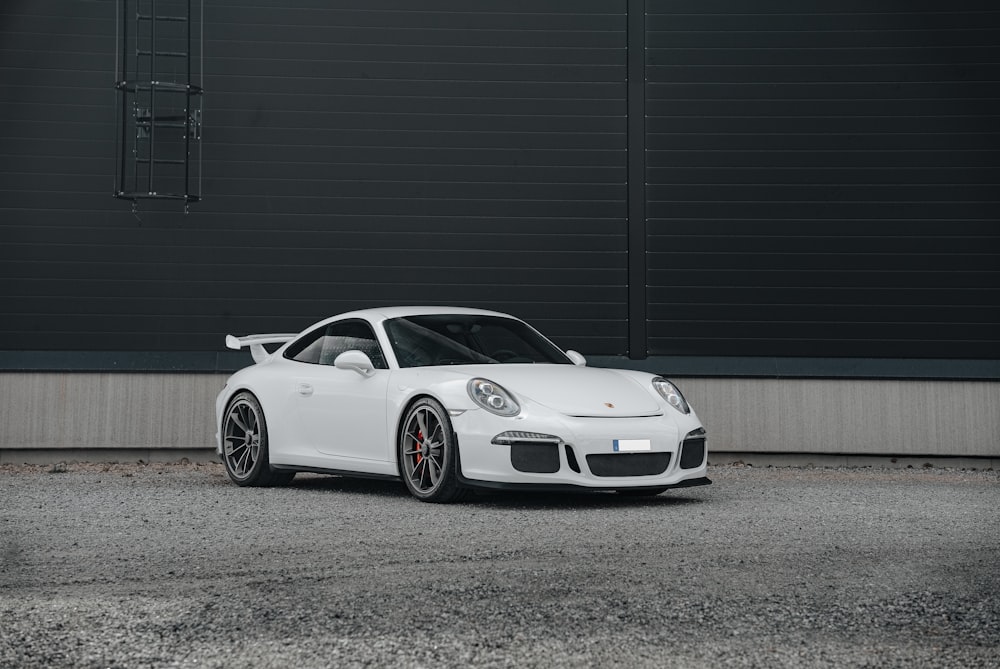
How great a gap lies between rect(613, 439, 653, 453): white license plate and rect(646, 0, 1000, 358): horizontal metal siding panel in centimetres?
505

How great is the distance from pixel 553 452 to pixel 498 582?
2.56 meters

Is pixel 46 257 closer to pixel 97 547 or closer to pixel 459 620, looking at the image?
pixel 97 547

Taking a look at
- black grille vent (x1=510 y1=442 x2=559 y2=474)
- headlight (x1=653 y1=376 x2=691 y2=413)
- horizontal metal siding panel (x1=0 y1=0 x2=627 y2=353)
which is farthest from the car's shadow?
horizontal metal siding panel (x1=0 y1=0 x2=627 y2=353)

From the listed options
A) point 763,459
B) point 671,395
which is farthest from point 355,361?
point 763,459

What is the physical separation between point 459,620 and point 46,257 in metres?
9.46

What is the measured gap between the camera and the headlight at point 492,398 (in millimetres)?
7652

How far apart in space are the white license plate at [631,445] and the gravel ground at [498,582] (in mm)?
364

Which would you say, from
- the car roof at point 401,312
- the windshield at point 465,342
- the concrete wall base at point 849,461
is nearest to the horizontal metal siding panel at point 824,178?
the concrete wall base at point 849,461

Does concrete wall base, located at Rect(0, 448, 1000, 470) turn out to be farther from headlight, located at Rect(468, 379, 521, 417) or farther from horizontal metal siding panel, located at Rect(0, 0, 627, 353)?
headlight, located at Rect(468, 379, 521, 417)

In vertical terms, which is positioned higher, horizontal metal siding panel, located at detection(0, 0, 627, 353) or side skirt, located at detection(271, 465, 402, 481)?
horizontal metal siding panel, located at detection(0, 0, 627, 353)

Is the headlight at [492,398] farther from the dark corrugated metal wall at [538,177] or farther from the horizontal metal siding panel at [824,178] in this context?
the horizontal metal siding panel at [824,178]

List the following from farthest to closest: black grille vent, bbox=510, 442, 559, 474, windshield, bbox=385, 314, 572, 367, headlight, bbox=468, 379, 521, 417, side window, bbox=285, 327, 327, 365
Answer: side window, bbox=285, 327, 327, 365, windshield, bbox=385, 314, 572, 367, headlight, bbox=468, 379, 521, 417, black grille vent, bbox=510, 442, 559, 474

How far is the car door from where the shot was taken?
831cm

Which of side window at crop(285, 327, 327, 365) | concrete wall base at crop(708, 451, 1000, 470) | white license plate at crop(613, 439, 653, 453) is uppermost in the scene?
side window at crop(285, 327, 327, 365)
